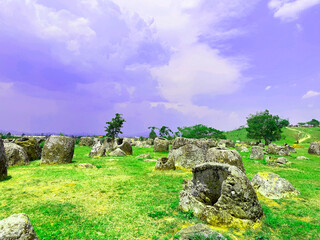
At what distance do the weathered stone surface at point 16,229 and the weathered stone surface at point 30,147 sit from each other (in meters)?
15.0

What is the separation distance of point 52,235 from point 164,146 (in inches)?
827

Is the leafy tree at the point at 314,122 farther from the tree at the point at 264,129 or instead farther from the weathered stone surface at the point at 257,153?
the weathered stone surface at the point at 257,153

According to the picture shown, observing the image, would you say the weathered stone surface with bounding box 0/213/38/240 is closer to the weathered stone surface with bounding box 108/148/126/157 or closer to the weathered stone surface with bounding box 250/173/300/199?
the weathered stone surface with bounding box 250/173/300/199

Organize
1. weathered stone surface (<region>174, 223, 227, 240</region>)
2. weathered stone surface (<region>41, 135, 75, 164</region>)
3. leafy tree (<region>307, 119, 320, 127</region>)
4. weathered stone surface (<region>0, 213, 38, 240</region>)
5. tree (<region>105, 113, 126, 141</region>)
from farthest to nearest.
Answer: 1. leafy tree (<region>307, 119, 320, 127</region>)
2. tree (<region>105, 113, 126, 141</region>)
3. weathered stone surface (<region>41, 135, 75, 164</region>)
4. weathered stone surface (<region>174, 223, 227, 240</region>)
5. weathered stone surface (<region>0, 213, 38, 240</region>)

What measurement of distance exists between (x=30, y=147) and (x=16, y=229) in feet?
50.7

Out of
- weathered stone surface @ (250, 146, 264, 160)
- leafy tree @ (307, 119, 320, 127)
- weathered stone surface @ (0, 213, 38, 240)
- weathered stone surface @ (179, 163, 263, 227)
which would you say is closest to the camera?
weathered stone surface @ (0, 213, 38, 240)

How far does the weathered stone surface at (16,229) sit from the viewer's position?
3.29m

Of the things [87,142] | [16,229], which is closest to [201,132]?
[87,142]

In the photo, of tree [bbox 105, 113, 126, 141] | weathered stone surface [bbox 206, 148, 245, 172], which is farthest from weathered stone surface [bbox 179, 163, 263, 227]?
tree [bbox 105, 113, 126, 141]

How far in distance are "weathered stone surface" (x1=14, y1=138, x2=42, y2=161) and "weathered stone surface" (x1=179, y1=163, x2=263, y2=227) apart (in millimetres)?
15314

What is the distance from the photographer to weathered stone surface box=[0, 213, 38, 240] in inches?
129

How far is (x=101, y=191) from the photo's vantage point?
805 cm

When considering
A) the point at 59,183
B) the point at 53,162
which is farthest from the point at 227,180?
the point at 53,162

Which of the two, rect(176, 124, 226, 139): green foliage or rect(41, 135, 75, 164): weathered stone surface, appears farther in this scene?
rect(176, 124, 226, 139): green foliage
